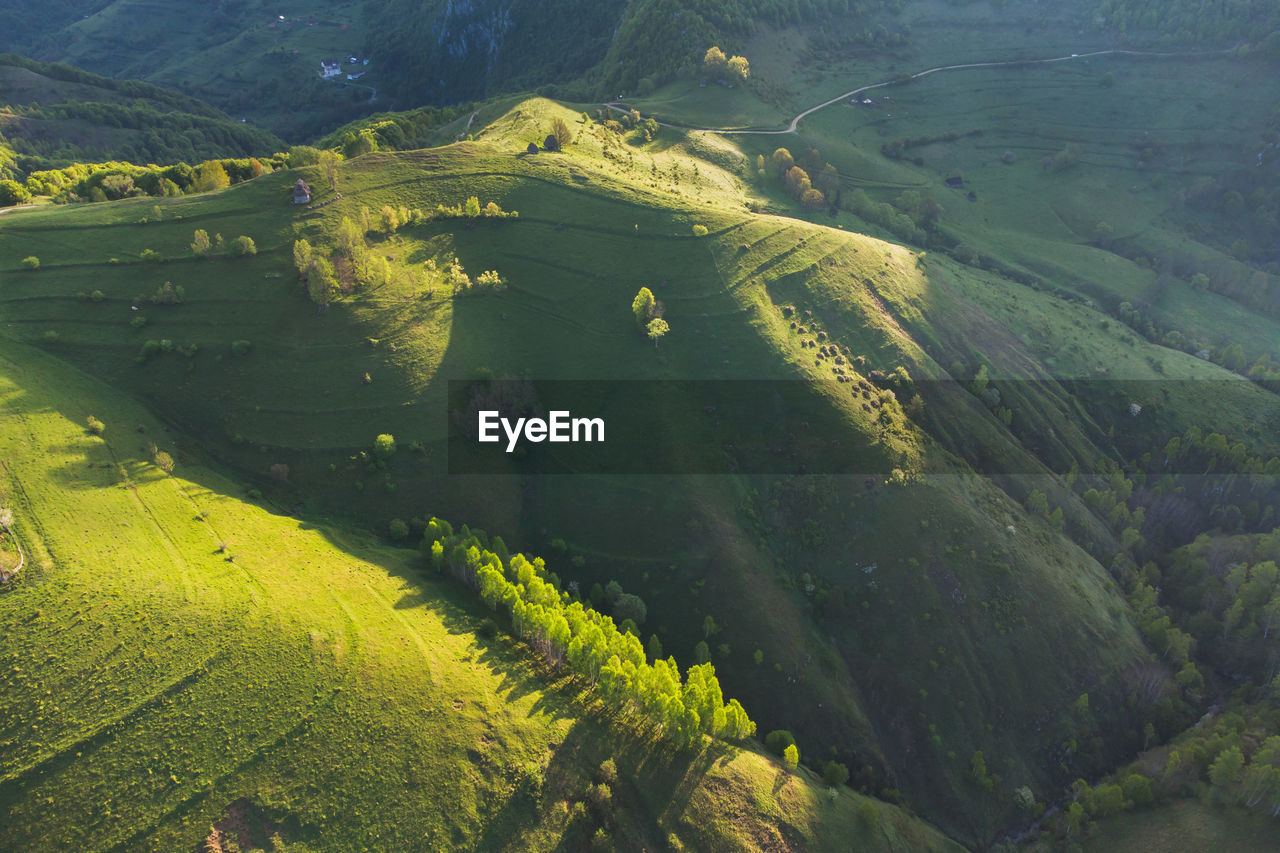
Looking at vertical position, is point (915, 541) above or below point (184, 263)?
below

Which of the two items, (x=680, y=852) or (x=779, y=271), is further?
(x=779, y=271)

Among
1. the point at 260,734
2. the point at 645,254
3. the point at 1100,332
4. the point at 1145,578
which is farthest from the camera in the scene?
Result: the point at 1100,332

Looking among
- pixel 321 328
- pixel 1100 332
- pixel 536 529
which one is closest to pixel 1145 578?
pixel 1100 332

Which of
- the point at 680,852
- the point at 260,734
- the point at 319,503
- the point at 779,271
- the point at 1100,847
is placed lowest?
the point at 1100,847

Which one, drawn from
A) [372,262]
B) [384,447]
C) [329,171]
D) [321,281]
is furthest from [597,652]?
[329,171]

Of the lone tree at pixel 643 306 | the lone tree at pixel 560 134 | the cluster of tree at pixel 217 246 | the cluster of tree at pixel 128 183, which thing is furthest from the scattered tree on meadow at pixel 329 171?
the lone tree at pixel 643 306

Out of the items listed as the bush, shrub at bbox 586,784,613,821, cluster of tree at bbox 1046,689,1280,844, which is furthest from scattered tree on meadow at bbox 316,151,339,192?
cluster of tree at bbox 1046,689,1280,844

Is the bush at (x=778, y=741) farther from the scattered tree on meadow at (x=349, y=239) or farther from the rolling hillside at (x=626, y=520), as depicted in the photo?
the scattered tree on meadow at (x=349, y=239)

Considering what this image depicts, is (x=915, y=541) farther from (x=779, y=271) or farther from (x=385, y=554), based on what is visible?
(x=385, y=554)
